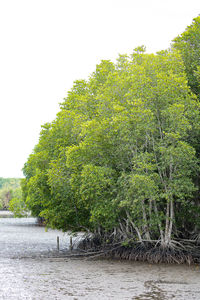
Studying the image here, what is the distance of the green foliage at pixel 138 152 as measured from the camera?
17.9 metres

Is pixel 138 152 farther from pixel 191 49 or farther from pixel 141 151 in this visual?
pixel 191 49

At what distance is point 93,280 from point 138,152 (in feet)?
21.9

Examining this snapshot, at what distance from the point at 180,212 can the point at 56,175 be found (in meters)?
6.36

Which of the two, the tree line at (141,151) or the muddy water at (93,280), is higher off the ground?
the tree line at (141,151)

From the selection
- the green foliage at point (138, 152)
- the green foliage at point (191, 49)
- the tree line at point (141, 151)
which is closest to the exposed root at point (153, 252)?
the tree line at point (141, 151)

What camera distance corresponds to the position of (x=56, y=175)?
822 inches

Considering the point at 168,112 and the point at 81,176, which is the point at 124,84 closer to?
the point at 168,112

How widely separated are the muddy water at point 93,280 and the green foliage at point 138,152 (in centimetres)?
222

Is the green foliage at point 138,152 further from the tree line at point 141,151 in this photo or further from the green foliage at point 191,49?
the green foliage at point 191,49

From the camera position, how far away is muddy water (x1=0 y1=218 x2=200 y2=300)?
522 inches

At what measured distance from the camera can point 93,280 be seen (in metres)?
15.7

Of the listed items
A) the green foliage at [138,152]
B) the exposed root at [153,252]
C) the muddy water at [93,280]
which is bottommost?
the muddy water at [93,280]

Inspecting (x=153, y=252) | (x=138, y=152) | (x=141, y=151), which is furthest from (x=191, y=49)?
(x=153, y=252)

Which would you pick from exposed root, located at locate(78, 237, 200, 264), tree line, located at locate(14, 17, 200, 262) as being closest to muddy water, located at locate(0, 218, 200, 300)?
exposed root, located at locate(78, 237, 200, 264)
